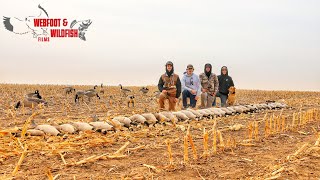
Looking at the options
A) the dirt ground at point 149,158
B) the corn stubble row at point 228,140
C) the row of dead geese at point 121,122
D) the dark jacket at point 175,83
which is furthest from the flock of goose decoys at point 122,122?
the corn stubble row at point 228,140

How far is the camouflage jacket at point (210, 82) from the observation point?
1456 cm

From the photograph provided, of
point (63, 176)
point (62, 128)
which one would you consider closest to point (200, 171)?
point (63, 176)

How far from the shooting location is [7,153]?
5762mm

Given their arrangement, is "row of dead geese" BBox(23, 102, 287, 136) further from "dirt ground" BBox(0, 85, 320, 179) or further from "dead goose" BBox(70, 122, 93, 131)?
"dirt ground" BBox(0, 85, 320, 179)

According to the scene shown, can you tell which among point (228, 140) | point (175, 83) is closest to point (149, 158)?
point (228, 140)

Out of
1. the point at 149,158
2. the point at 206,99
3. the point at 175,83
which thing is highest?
the point at 175,83

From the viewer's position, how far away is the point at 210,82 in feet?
47.8

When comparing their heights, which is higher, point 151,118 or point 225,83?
point 225,83

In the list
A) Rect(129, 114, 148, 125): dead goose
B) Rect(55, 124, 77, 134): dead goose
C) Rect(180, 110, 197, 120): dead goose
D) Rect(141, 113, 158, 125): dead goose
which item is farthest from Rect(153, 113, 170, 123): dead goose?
Rect(55, 124, 77, 134): dead goose

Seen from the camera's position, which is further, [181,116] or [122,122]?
[181,116]

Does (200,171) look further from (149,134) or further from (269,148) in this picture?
(149,134)

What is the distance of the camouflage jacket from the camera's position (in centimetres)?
1456

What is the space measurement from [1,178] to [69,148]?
5.42ft

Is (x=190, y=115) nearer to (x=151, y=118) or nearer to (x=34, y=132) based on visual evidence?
(x=151, y=118)
